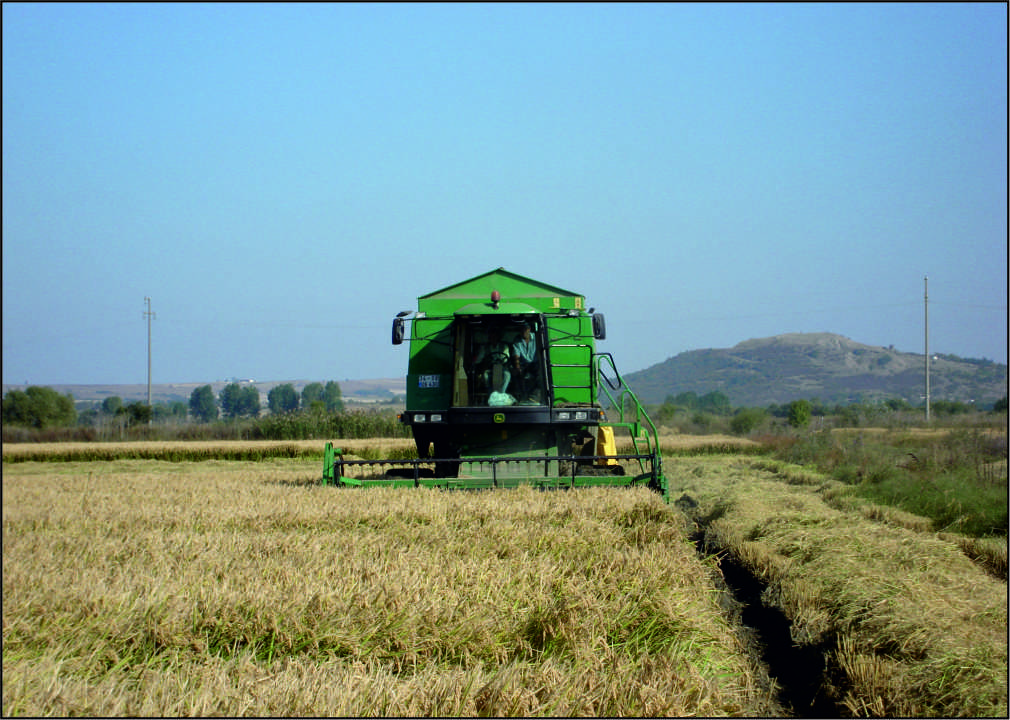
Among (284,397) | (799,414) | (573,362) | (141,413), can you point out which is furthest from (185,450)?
(284,397)

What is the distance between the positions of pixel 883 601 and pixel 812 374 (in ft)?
487

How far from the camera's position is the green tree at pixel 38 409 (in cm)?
4841

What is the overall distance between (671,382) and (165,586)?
162220 mm

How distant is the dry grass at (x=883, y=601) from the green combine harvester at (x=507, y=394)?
1.57m

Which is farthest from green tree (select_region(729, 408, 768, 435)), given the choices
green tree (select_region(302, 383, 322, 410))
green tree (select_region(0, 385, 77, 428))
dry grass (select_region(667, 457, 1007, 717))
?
green tree (select_region(302, 383, 322, 410))

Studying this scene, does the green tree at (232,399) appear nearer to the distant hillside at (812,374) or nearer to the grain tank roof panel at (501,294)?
the distant hillside at (812,374)

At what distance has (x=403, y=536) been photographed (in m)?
6.91

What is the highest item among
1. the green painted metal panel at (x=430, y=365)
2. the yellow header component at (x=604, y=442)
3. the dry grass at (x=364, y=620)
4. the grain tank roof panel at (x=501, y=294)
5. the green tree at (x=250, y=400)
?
the grain tank roof panel at (x=501, y=294)

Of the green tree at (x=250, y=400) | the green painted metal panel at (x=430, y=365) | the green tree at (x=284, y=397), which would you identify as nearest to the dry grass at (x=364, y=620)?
the green painted metal panel at (x=430, y=365)

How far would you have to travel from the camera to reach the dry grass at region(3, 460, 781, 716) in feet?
12.3

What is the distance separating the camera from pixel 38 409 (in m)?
48.9

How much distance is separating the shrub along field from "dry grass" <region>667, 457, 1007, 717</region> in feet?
0.07

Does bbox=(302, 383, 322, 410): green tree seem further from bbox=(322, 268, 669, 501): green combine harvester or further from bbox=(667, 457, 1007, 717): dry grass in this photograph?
bbox=(667, 457, 1007, 717): dry grass

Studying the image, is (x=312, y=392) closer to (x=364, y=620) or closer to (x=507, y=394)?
(x=507, y=394)
